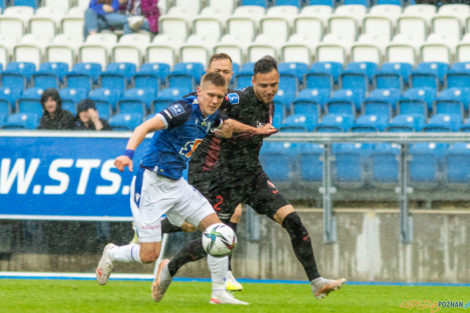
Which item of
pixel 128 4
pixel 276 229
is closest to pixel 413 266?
pixel 276 229

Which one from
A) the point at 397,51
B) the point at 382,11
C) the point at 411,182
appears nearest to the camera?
the point at 411,182

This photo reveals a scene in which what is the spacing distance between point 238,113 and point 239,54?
25.9 ft

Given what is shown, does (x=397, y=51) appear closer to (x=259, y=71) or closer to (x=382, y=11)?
(x=382, y=11)

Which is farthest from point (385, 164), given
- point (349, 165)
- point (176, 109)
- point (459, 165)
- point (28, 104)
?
point (28, 104)

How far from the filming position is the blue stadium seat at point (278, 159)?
10070 millimetres

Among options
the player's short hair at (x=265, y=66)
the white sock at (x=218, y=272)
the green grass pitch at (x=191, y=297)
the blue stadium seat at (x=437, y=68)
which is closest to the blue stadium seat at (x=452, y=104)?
the blue stadium seat at (x=437, y=68)

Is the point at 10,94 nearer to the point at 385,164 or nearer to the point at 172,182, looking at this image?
the point at 385,164

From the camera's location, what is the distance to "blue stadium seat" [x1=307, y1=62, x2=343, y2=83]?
14344 millimetres

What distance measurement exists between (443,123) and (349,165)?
101 inches

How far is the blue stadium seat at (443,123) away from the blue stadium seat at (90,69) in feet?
20.0

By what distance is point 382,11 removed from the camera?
16297 mm

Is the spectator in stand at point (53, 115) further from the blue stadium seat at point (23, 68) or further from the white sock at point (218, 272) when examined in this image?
the blue stadium seat at point (23, 68)

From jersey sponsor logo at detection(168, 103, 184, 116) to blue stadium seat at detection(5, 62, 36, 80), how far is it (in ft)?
31.0

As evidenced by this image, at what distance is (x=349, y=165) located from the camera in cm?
998
